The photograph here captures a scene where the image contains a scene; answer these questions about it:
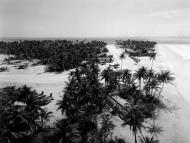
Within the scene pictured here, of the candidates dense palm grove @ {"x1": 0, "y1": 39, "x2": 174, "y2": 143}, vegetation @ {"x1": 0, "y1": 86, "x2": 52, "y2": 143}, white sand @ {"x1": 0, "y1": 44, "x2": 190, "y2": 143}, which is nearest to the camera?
vegetation @ {"x1": 0, "y1": 86, "x2": 52, "y2": 143}

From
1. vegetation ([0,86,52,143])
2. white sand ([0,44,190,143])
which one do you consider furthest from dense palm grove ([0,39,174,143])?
white sand ([0,44,190,143])

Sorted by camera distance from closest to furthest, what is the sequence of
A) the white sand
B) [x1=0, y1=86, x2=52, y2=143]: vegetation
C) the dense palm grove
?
[x1=0, y1=86, x2=52, y2=143]: vegetation
the dense palm grove
the white sand

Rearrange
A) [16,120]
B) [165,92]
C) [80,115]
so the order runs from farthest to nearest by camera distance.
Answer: [165,92]
[80,115]
[16,120]

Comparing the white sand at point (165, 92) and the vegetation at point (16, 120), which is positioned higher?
the vegetation at point (16, 120)

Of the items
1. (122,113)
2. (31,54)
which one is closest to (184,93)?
(122,113)

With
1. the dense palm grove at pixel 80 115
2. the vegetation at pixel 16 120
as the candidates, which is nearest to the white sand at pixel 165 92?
the dense palm grove at pixel 80 115

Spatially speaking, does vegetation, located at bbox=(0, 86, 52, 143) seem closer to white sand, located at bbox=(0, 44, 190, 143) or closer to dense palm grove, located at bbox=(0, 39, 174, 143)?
dense palm grove, located at bbox=(0, 39, 174, 143)

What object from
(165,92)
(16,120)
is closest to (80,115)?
(16,120)

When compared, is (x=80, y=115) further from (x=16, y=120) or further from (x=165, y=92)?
(x=165, y=92)

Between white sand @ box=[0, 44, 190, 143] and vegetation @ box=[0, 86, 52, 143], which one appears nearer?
vegetation @ box=[0, 86, 52, 143]

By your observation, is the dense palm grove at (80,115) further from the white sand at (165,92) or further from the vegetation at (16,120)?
the white sand at (165,92)

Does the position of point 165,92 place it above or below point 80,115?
above

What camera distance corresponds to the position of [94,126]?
3797 cm

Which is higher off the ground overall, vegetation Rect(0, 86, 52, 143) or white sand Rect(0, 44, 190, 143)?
vegetation Rect(0, 86, 52, 143)
